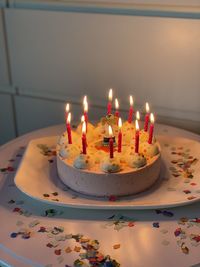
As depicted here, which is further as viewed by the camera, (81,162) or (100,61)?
(100,61)

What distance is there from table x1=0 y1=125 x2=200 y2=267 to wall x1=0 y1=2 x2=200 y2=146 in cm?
44

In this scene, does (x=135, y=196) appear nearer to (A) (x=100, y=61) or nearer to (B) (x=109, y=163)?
(B) (x=109, y=163)

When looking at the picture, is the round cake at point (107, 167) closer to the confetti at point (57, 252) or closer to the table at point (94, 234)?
the table at point (94, 234)

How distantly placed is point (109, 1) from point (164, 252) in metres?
0.73

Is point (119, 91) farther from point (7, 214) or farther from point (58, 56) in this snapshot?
point (7, 214)

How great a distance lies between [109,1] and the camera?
1.23m

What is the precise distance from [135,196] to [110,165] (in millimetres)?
94

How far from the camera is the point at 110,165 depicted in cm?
90

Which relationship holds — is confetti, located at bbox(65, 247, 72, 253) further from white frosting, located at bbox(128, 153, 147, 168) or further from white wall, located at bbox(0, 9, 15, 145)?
white wall, located at bbox(0, 9, 15, 145)

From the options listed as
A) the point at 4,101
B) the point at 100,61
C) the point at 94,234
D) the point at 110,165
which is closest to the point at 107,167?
the point at 110,165

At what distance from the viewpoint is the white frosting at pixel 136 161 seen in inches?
36.1

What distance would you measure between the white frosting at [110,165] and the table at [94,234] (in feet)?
0.30

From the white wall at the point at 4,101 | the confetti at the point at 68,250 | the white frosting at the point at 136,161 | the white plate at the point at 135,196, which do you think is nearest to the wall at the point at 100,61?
the white wall at the point at 4,101

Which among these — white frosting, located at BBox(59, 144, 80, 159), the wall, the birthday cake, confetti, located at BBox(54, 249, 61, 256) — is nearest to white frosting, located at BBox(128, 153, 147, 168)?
the birthday cake
